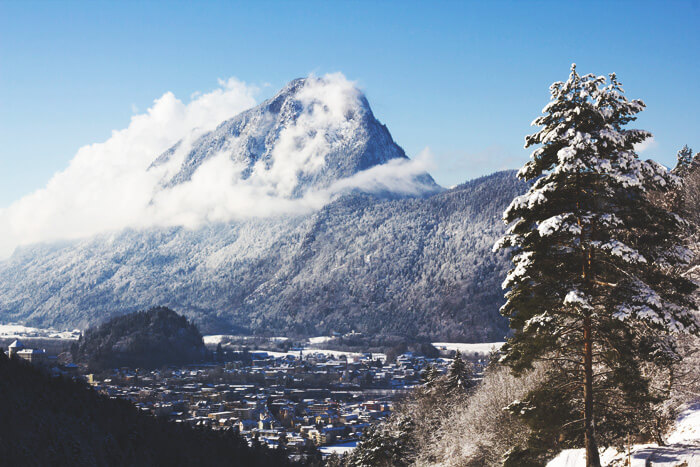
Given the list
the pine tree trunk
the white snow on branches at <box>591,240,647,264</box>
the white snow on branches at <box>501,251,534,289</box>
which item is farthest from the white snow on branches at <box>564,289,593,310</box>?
the white snow on branches at <box>501,251,534,289</box>

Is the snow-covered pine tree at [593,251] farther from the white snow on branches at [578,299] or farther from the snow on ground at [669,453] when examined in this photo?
the snow on ground at [669,453]

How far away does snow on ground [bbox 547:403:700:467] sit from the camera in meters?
19.8

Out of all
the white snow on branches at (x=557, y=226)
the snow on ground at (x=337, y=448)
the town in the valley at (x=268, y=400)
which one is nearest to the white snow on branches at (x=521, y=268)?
the white snow on branches at (x=557, y=226)

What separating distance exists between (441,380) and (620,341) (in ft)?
145

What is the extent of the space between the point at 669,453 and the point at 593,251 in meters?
7.10

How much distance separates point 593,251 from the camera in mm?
19938

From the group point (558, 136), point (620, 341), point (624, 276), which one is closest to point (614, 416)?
point (620, 341)

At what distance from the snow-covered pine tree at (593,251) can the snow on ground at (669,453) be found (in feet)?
5.58

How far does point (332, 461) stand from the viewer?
72562mm

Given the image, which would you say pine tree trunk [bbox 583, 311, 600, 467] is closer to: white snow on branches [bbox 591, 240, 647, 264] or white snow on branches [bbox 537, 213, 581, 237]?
white snow on branches [bbox 591, 240, 647, 264]

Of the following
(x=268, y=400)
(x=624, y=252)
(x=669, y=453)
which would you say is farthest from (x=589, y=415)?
(x=268, y=400)

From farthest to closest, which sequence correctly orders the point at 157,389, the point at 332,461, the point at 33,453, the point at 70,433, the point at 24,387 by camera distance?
the point at 157,389 → the point at 332,461 → the point at 24,387 → the point at 70,433 → the point at 33,453

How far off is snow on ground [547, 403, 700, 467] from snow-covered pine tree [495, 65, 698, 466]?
1702 millimetres

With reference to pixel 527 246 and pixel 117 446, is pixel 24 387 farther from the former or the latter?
pixel 527 246
